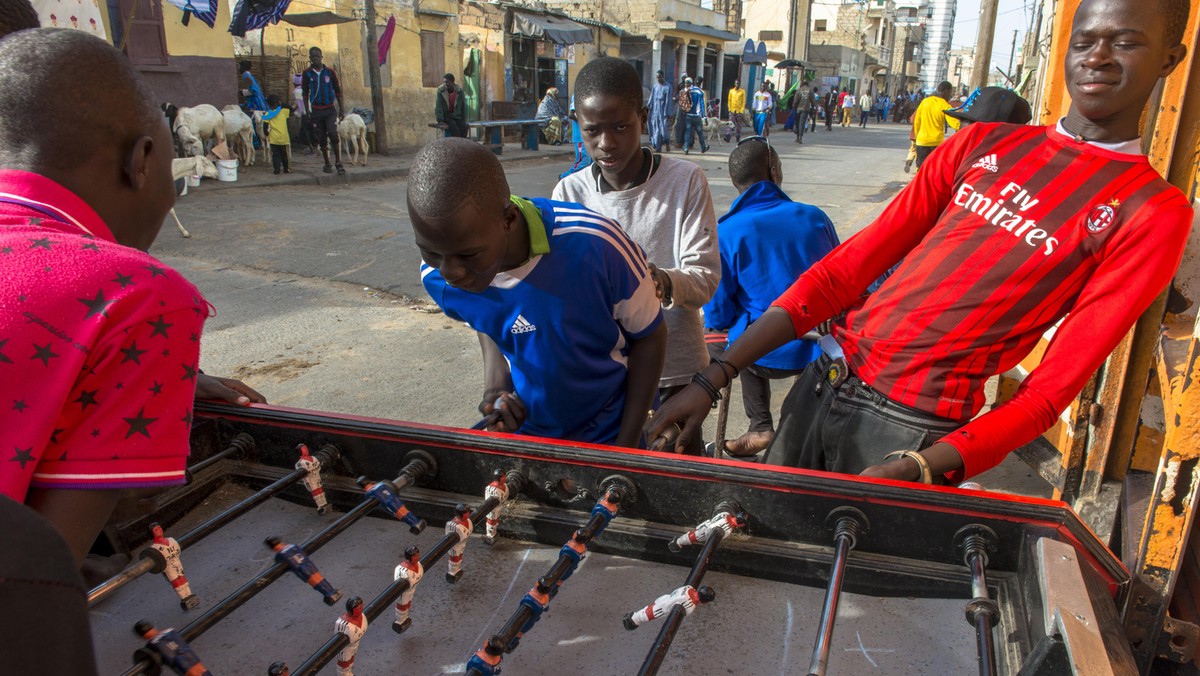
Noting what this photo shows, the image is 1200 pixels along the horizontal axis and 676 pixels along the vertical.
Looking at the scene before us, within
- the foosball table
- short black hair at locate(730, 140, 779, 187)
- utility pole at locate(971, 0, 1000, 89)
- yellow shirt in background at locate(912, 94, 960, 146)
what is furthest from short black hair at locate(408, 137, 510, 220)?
utility pole at locate(971, 0, 1000, 89)

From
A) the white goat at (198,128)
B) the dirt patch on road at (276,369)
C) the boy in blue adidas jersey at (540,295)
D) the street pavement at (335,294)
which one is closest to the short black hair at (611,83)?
the boy in blue adidas jersey at (540,295)

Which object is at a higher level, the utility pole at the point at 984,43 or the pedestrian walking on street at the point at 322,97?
the utility pole at the point at 984,43

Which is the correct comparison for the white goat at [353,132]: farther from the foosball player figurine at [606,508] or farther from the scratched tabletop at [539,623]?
the foosball player figurine at [606,508]

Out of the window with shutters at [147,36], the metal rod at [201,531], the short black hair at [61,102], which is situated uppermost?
the window with shutters at [147,36]

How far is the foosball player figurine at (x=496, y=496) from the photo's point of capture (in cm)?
148

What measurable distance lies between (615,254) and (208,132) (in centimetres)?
1145

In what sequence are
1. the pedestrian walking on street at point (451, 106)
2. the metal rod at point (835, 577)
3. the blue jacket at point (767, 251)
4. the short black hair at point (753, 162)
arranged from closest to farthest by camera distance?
1. the metal rod at point (835, 577)
2. the blue jacket at point (767, 251)
3. the short black hair at point (753, 162)
4. the pedestrian walking on street at point (451, 106)

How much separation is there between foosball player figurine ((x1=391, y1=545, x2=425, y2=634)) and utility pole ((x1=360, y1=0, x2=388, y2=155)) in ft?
44.3

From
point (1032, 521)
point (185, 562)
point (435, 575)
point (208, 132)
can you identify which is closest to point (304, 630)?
point (435, 575)

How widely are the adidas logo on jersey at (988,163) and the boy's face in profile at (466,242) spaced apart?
40.5 inches

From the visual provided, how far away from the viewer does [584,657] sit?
1222mm

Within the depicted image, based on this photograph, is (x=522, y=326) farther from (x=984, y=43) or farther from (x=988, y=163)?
(x=984, y=43)

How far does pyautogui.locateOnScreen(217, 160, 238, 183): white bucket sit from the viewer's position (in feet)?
35.4

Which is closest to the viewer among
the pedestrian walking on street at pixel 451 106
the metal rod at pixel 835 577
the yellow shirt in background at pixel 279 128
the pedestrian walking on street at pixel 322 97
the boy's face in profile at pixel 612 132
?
the metal rod at pixel 835 577
